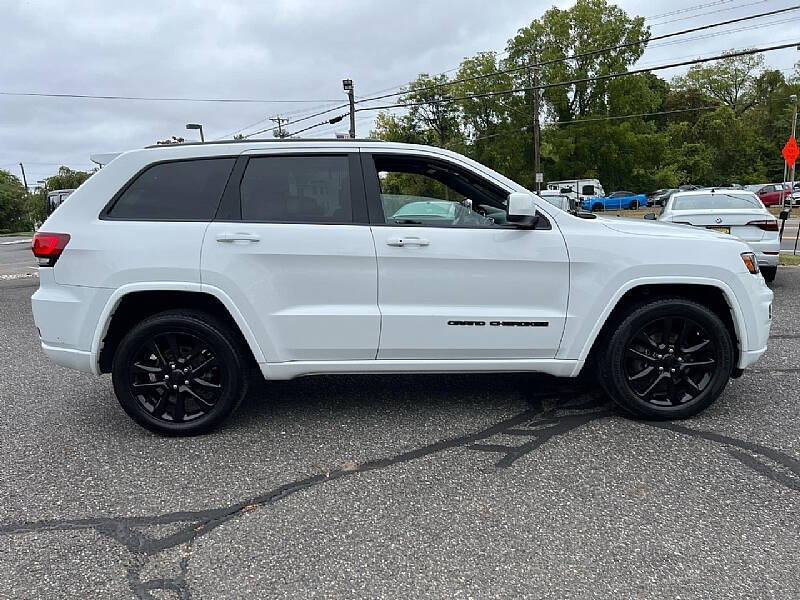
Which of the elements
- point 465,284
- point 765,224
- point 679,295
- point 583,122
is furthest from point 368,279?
point 583,122

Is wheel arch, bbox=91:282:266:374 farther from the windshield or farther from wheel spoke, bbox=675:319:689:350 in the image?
the windshield

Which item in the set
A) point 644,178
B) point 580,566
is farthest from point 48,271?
point 644,178

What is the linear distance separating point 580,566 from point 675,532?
1.79ft

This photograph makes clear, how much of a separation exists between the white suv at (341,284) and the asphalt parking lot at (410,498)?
395 mm

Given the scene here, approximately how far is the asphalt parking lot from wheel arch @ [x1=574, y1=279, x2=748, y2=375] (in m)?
0.52

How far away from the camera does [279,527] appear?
2789mm

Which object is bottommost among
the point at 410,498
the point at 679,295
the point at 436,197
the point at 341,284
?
the point at 410,498

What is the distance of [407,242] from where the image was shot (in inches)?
142

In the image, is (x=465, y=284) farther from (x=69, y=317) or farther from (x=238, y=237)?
(x=69, y=317)

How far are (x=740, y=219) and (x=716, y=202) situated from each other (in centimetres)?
92

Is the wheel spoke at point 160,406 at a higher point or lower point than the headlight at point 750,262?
lower

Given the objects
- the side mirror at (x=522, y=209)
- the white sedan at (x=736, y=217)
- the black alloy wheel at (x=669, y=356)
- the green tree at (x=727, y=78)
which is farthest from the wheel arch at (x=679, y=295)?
the green tree at (x=727, y=78)

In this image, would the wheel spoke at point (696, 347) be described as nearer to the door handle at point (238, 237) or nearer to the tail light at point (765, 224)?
the door handle at point (238, 237)

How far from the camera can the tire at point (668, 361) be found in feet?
12.4
